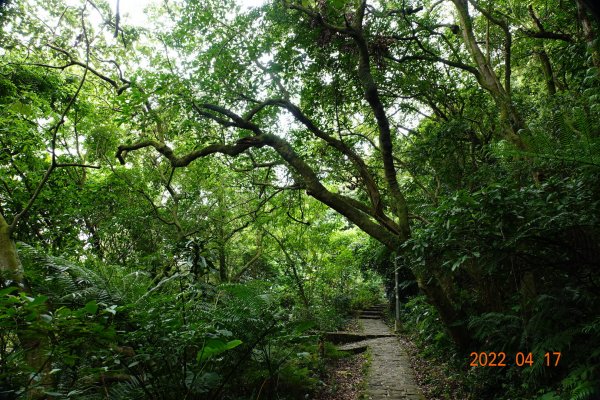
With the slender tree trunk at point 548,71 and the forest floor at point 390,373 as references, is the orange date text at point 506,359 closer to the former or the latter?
the forest floor at point 390,373

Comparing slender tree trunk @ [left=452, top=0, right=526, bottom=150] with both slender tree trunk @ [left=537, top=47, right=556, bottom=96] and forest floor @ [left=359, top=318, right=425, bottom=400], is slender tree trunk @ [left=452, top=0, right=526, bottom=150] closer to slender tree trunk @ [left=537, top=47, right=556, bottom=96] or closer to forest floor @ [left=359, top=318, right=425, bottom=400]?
slender tree trunk @ [left=537, top=47, right=556, bottom=96]

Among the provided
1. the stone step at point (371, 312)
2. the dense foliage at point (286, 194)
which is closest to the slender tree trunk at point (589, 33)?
the dense foliage at point (286, 194)

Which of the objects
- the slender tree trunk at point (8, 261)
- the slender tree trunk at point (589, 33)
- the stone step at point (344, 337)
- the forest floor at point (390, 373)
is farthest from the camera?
the stone step at point (344, 337)

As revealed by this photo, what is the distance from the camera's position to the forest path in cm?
538

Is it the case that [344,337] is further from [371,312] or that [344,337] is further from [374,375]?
[371,312]

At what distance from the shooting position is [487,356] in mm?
4406

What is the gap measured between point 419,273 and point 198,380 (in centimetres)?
301

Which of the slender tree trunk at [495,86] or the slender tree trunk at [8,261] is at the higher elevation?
the slender tree trunk at [495,86]

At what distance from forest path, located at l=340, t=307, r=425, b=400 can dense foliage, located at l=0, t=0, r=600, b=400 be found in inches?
30.9

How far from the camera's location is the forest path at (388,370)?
212 inches

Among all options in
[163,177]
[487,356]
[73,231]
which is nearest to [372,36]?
[487,356]

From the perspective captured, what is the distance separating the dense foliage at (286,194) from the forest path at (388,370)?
30.9 inches

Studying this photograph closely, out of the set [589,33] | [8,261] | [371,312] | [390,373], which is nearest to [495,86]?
[589,33]

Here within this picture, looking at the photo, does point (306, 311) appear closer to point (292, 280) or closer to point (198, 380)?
point (292, 280)
